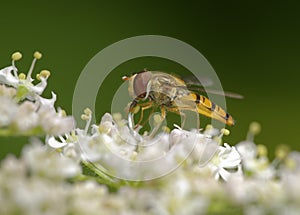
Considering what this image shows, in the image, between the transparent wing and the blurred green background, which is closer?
the transparent wing

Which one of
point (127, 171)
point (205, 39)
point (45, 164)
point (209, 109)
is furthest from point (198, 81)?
point (205, 39)

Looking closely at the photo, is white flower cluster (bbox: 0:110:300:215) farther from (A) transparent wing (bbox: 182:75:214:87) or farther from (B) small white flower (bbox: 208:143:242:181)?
(A) transparent wing (bbox: 182:75:214:87)

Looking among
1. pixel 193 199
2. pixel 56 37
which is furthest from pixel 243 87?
pixel 193 199

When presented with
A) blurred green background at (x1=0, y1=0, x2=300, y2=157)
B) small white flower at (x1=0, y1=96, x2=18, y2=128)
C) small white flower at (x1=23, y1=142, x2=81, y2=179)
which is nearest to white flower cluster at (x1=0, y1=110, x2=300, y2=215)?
small white flower at (x1=23, y1=142, x2=81, y2=179)

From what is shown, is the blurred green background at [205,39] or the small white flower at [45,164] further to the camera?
the blurred green background at [205,39]

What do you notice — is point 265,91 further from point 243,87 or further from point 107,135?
point 107,135

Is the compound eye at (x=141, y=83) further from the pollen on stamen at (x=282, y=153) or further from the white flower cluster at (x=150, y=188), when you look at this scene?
the pollen on stamen at (x=282, y=153)

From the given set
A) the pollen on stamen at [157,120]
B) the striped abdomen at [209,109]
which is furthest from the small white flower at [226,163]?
the striped abdomen at [209,109]
